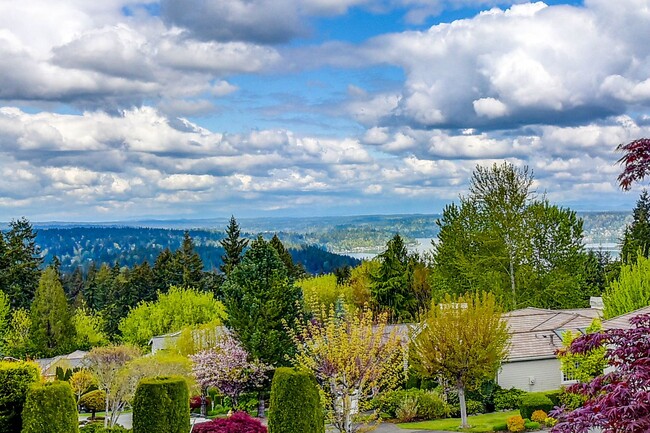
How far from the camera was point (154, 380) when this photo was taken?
20906 millimetres

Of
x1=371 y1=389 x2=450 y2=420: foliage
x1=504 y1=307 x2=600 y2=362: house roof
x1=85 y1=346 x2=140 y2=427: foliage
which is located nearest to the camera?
x1=371 y1=389 x2=450 y2=420: foliage

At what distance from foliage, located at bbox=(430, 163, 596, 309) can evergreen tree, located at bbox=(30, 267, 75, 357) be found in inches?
1567

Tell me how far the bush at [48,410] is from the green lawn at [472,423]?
1742 cm

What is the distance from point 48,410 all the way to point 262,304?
2010 cm

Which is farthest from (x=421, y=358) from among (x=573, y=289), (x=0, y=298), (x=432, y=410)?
(x=0, y=298)

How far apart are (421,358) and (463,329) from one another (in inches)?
98.9

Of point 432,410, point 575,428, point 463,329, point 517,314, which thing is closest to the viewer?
point 575,428

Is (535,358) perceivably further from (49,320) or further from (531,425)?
(49,320)

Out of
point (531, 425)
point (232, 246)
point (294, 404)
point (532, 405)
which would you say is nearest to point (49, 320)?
point (232, 246)

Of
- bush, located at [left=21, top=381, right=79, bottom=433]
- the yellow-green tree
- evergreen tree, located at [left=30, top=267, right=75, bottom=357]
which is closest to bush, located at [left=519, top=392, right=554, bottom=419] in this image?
the yellow-green tree

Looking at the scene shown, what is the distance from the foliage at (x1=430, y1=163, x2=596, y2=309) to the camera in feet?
155

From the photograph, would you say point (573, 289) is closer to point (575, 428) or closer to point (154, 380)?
point (154, 380)

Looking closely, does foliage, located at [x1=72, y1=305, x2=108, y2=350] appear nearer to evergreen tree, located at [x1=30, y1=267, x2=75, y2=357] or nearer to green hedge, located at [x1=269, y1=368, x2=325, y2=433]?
evergreen tree, located at [x1=30, y1=267, x2=75, y2=357]

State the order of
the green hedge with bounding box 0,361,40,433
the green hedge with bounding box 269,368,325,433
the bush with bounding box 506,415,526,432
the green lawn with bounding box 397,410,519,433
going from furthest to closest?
1. the green lawn with bounding box 397,410,519,433
2. the bush with bounding box 506,415,526,432
3. the green hedge with bounding box 269,368,325,433
4. the green hedge with bounding box 0,361,40,433
